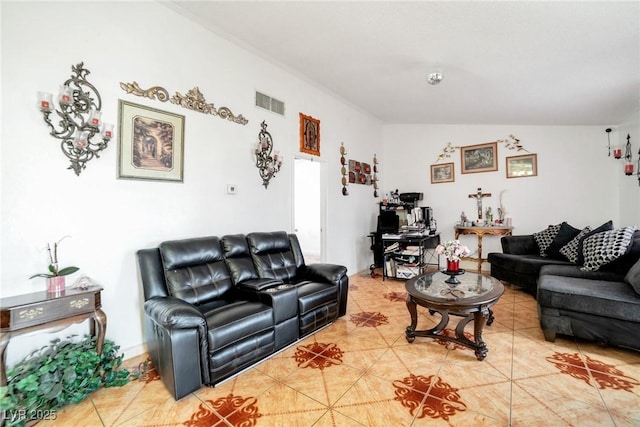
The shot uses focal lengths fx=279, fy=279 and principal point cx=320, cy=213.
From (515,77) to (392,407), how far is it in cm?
371

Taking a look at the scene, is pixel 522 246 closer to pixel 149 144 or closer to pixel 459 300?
pixel 459 300

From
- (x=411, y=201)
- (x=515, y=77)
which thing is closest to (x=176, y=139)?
(x=515, y=77)

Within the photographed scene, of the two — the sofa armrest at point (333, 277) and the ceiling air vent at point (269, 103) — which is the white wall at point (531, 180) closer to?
the ceiling air vent at point (269, 103)

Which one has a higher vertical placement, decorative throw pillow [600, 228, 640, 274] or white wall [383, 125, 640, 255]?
white wall [383, 125, 640, 255]

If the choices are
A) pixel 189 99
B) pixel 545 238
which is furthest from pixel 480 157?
pixel 189 99

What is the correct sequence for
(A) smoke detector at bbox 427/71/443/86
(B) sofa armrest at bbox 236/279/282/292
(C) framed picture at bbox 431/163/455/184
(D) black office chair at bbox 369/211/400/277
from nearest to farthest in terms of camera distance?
(B) sofa armrest at bbox 236/279/282/292 → (A) smoke detector at bbox 427/71/443/86 → (D) black office chair at bbox 369/211/400/277 → (C) framed picture at bbox 431/163/455/184

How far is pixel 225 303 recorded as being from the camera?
2516 mm

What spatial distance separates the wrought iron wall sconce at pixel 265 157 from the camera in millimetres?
3531

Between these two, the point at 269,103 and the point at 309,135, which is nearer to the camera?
the point at 269,103

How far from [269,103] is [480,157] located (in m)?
4.16

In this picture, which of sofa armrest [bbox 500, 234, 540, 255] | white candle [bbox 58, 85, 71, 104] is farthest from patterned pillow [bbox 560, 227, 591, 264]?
white candle [bbox 58, 85, 71, 104]

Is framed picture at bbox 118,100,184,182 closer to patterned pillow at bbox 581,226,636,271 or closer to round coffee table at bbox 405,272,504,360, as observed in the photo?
round coffee table at bbox 405,272,504,360

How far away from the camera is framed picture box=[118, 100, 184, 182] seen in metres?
2.42

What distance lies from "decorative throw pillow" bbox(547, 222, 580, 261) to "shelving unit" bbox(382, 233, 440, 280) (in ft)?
5.65
